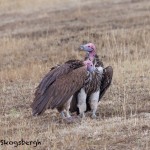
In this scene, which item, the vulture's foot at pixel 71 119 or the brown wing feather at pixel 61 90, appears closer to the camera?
the brown wing feather at pixel 61 90

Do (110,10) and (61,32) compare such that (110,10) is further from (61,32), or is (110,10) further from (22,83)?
(22,83)

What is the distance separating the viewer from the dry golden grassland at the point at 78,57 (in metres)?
7.82

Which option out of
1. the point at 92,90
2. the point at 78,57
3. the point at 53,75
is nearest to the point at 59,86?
the point at 53,75

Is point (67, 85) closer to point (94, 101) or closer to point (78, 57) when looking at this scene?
point (94, 101)

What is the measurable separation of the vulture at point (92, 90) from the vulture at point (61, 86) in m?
0.16

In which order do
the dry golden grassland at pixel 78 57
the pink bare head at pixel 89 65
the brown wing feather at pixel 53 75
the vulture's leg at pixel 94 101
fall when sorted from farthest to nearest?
1. the vulture's leg at pixel 94 101
2. the pink bare head at pixel 89 65
3. the brown wing feather at pixel 53 75
4. the dry golden grassland at pixel 78 57

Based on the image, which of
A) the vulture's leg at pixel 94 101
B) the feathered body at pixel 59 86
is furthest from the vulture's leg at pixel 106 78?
the feathered body at pixel 59 86

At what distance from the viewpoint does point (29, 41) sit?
19.6m

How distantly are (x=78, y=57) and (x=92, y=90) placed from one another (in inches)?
305

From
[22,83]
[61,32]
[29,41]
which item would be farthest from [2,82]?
[61,32]

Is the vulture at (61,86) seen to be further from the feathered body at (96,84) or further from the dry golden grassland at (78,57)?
the dry golden grassland at (78,57)

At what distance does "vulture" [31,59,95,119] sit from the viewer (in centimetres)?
857

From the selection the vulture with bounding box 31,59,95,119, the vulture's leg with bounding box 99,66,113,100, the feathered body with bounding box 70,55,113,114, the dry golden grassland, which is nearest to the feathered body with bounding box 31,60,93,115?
the vulture with bounding box 31,59,95,119

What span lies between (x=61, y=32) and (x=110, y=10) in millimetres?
4797
